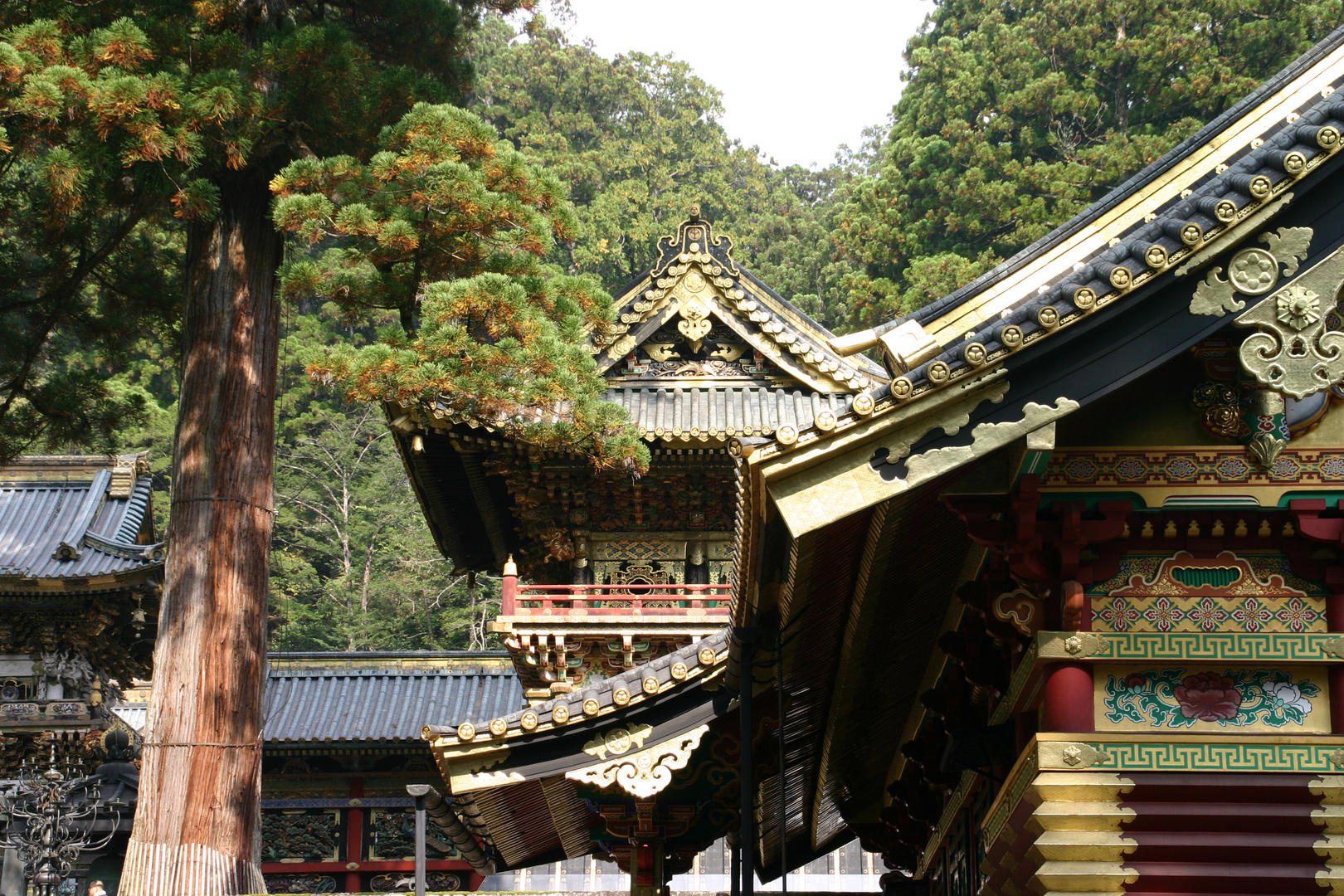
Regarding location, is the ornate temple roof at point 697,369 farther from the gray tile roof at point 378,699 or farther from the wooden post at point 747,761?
the wooden post at point 747,761

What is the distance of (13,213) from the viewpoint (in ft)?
46.6

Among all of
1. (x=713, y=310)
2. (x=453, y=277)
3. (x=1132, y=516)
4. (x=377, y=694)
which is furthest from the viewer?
(x=377, y=694)

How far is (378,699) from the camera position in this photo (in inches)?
1008

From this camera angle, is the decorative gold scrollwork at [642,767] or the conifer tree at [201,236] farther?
the conifer tree at [201,236]

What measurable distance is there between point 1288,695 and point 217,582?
9.60 meters

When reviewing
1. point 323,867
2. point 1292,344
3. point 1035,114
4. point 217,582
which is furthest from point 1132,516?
point 1035,114

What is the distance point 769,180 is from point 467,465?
159 ft

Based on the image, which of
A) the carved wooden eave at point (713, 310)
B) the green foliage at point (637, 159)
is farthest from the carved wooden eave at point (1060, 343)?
the green foliage at point (637, 159)

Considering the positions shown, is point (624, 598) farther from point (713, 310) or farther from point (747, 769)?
point (747, 769)

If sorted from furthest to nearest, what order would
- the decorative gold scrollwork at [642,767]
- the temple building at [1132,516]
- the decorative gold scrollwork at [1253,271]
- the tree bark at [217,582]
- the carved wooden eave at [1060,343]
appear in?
1. the tree bark at [217,582]
2. the decorative gold scrollwork at [642,767]
3. the decorative gold scrollwork at [1253,271]
4. the temple building at [1132,516]
5. the carved wooden eave at [1060,343]

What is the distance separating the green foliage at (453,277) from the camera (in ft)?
40.2

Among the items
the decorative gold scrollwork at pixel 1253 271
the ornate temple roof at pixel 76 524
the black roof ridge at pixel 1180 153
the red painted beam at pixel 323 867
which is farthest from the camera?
the ornate temple roof at pixel 76 524

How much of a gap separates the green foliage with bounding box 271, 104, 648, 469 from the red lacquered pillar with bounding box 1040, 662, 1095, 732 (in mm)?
7246

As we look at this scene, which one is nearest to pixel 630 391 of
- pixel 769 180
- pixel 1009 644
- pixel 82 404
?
pixel 82 404
